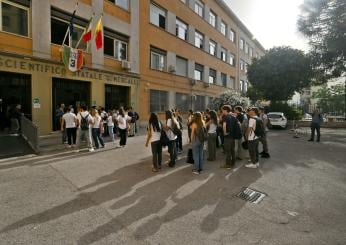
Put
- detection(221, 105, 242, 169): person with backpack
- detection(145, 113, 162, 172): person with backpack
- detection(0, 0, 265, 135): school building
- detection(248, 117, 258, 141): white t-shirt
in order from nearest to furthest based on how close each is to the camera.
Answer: detection(145, 113, 162, 172): person with backpack, detection(221, 105, 242, 169): person with backpack, detection(248, 117, 258, 141): white t-shirt, detection(0, 0, 265, 135): school building

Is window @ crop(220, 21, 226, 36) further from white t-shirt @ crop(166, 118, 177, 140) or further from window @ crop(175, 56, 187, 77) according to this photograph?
white t-shirt @ crop(166, 118, 177, 140)

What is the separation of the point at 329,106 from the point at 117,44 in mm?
52104

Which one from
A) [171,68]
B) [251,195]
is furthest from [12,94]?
[171,68]

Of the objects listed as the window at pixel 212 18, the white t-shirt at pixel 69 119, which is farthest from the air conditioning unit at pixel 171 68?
the white t-shirt at pixel 69 119

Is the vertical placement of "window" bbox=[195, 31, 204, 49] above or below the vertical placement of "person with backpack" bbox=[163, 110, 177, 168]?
above

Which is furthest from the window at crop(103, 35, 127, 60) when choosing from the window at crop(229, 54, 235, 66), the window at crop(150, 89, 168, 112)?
the window at crop(229, 54, 235, 66)

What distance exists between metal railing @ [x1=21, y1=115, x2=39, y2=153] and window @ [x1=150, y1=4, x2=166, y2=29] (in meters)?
13.4

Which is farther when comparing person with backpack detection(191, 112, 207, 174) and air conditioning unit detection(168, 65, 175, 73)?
air conditioning unit detection(168, 65, 175, 73)

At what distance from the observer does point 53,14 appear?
42.3ft

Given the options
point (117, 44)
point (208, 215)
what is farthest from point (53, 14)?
Result: point (208, 215)

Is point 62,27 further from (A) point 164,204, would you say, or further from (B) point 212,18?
(B) point 212,18

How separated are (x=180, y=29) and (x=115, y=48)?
9.55 metres

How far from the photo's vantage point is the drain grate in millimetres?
5331

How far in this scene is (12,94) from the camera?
37.9 feet
